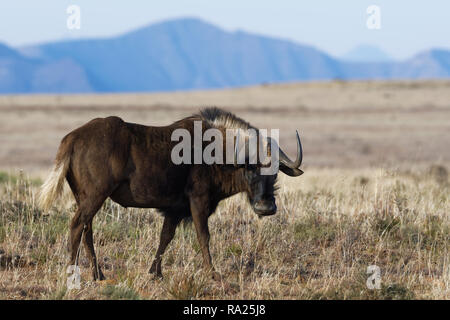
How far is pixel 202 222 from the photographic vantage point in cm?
709

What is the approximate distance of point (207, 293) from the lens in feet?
21.6

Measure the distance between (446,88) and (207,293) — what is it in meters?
65.0

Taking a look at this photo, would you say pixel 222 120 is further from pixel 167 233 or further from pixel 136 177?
pixel 167 233

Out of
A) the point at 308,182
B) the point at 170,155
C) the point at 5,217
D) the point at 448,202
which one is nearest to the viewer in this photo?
the point at 170,155

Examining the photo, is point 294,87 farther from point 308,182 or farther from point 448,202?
point 448,202

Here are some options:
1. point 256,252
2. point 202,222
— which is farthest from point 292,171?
point 256,252

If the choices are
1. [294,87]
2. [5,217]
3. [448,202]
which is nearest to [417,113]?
[294,87]

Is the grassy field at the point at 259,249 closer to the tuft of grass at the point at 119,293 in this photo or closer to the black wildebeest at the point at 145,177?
the tuft of grass at the point at 119,293

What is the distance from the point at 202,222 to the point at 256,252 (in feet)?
4.48

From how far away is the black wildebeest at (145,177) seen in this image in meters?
6.66

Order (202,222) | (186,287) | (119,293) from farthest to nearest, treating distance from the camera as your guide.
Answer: (202,222) → (186,287) → (119,293)

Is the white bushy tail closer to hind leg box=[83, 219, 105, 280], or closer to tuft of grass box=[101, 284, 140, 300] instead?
hind leg box=[83, 219, 105, 280]

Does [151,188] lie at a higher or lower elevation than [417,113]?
lower

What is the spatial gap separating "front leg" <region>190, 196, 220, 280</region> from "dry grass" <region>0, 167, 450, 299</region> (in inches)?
6.8
